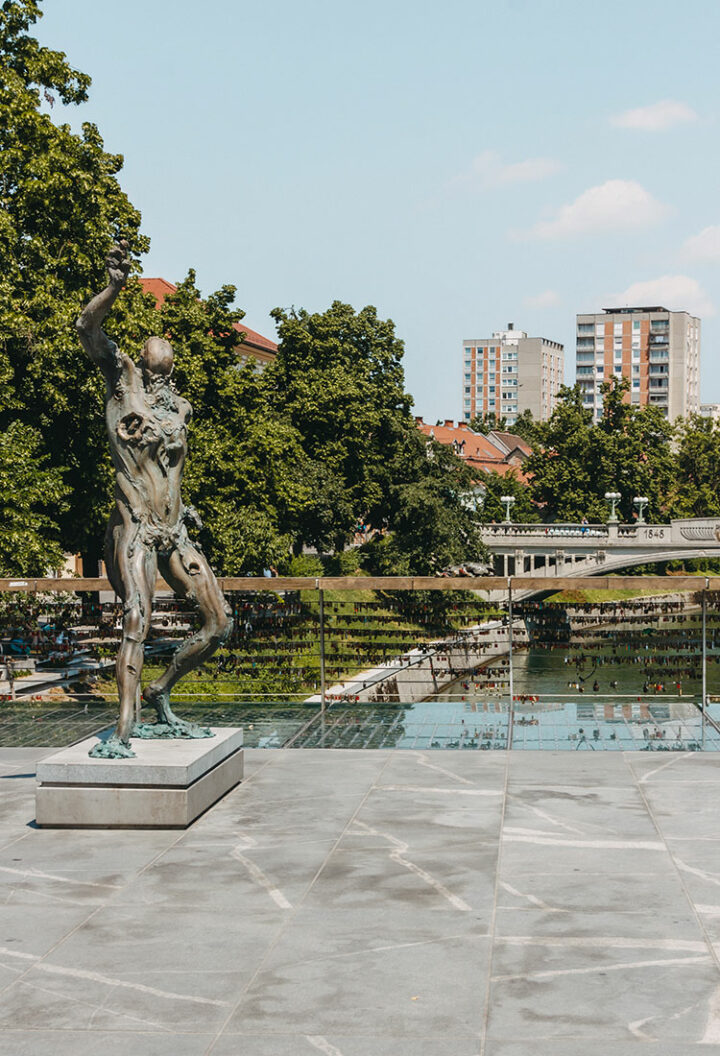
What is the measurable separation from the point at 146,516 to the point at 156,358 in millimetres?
1093

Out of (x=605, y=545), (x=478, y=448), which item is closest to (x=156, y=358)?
(x=605, y=545)

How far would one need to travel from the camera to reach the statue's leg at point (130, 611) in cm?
832

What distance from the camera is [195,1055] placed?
4.44 metres

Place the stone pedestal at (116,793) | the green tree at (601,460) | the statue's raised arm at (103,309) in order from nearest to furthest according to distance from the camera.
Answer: the stone pedestal at (116,793) → the statue's raised arm at (103,309) → the green tree at (601,460)

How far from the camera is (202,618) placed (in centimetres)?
891

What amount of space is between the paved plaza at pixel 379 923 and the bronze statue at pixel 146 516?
101 cm

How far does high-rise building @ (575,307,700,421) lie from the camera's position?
186 meters

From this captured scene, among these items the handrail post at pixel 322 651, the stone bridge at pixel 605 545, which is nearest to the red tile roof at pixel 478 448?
the stone bridge at pixel 605 545

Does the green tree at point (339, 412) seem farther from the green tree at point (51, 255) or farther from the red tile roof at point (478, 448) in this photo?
the red tile roof at point (478, 448)

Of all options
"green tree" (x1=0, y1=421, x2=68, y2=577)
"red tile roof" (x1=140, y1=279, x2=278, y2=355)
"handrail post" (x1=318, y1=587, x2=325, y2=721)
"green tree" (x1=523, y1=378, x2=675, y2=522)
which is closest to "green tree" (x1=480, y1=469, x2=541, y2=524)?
"green tree" (x1=523, y1=378, x2=675, y2=522)

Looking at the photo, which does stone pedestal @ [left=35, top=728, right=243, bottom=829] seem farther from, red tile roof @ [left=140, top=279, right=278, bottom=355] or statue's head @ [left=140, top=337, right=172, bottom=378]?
red tile roof @ [left=140, top=279, right=278, bottom=355]

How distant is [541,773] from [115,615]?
→ 526 centimetres

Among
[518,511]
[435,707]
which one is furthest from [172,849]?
[518,511]

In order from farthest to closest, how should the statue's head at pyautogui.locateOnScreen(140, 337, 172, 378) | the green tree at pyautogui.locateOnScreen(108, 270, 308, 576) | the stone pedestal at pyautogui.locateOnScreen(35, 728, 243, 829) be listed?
the green tree at pyautogui.locateOnScreen(108, 270, 308, 576) → the statue's head at pyautogui.locateOnScreen(140, 337, 172, 378) → the stone pedestal at pyautogui.locateOnScreen(35, 728, 243, 829)
